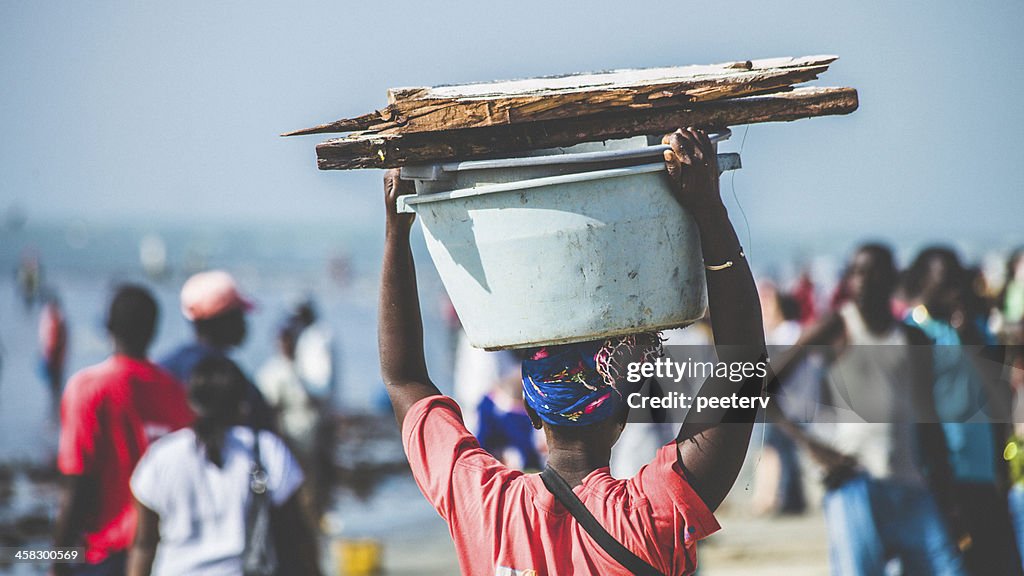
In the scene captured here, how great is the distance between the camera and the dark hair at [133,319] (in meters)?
5.11

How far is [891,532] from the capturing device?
5.37 meters

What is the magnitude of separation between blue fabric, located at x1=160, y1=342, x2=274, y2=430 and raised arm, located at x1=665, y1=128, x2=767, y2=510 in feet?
9.77

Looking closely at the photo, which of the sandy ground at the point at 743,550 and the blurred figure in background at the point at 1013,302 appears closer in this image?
the blurred figure in background at the point at 1013,302

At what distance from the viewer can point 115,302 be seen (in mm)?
5250

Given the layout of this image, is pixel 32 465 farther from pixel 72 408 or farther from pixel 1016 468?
pixel 1016 468

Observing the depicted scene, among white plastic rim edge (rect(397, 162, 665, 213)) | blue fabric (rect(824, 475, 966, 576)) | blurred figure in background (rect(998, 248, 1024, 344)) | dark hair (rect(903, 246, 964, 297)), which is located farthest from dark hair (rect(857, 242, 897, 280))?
white plastic rim edge (rect(397, 162, 665, 213))

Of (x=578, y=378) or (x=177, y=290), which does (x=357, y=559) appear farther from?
(x=177, y=290)

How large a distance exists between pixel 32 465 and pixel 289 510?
1279cm

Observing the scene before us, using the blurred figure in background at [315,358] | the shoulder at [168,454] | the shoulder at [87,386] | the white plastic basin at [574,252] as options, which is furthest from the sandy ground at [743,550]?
the white plastic basin at [574,252]

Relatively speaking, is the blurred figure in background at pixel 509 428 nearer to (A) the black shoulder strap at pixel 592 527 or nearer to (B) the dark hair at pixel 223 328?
(B) the dark hair at pixel 223 328

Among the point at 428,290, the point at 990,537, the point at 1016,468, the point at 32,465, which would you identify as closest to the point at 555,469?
the point at 990,537

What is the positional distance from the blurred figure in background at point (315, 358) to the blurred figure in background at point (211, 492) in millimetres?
5265

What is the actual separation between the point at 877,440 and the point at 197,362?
326cm

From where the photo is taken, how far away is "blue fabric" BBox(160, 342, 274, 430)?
479 centimetres
